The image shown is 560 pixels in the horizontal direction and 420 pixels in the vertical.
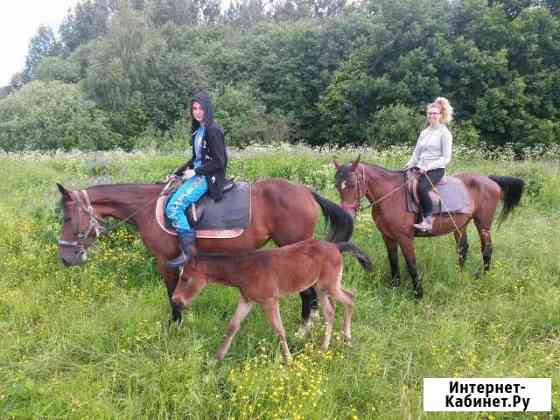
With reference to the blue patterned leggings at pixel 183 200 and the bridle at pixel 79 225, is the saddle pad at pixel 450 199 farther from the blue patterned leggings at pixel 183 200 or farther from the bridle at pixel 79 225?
the bridle at pixel 79 225

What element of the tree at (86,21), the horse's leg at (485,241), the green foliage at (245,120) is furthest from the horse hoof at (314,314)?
the tree at (86,21)

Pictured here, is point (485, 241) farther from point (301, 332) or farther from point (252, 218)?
point (252, 218)

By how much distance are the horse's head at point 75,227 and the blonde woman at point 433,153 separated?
4557 mm

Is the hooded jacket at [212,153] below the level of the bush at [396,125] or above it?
above

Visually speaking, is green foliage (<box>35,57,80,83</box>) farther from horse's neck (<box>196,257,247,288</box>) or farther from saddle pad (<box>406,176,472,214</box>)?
horse's neck (<box>196,257,247,288</box>)

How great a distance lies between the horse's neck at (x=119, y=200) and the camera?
194 inches

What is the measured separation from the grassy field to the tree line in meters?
16.1

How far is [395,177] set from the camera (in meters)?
6.15

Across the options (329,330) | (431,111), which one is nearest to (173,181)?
(329,330)

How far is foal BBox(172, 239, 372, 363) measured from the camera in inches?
162

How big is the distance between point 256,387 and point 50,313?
3.14m

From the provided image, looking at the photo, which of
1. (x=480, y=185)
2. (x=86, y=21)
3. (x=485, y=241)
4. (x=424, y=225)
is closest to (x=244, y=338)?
(x=424, y=225)

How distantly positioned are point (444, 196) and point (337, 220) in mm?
2109

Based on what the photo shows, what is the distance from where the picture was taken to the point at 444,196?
242 inches
